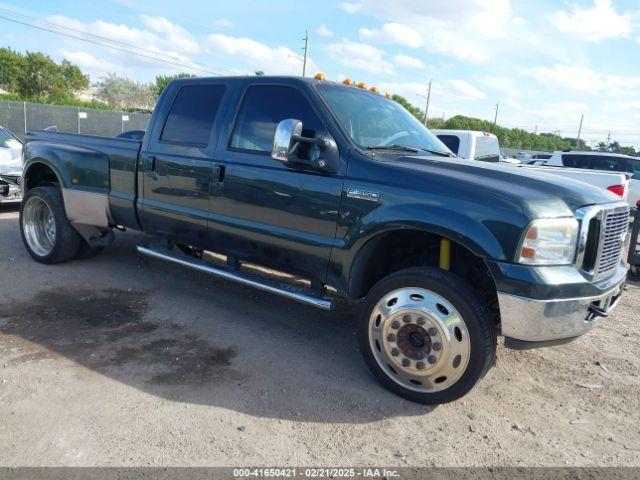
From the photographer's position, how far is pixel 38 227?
240 inches

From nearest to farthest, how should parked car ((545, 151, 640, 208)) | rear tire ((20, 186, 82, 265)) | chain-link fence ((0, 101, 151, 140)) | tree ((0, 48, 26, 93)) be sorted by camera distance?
rear tire ((20, 186, 82, 265)), parked car ((545, 151, 640, 208)), chain-link fence ((0, 101, 151, 140)), tree ((0, 48, 26, 93))

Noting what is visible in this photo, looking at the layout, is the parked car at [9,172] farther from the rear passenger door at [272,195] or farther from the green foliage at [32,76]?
the green foliage at [32,76]

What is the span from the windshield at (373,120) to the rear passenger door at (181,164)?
1.09 m

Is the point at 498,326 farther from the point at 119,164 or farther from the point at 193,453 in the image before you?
the point at 119,164

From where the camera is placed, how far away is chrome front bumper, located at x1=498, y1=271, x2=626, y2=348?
9.54 ft

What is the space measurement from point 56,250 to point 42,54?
5911 centimetres

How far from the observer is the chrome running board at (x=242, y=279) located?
12.1 ft

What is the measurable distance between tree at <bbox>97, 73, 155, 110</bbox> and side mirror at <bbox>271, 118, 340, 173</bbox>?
93263mm

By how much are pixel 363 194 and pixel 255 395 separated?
4.82 ft

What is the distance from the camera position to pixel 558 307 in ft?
9.62

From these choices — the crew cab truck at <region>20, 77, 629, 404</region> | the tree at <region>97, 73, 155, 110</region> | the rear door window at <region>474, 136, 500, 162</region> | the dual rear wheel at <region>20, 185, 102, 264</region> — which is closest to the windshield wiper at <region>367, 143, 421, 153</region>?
the crew cab truck at <region>20, 77, 629, 404</region>

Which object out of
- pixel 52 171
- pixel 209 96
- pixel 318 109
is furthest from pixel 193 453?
pixel 52 171

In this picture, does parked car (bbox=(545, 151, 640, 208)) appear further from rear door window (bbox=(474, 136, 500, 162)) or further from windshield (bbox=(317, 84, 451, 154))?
windshield (bbox=(317, 84, 451, 154))

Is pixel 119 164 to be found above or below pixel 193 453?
above
